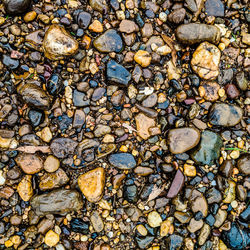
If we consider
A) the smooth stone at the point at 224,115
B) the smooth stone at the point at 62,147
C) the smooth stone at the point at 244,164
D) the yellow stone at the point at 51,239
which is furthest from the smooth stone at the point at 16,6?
the smooth stone at the point at 244,164

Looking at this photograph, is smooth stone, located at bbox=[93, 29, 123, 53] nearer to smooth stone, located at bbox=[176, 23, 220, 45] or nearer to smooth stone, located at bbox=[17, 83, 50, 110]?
smooth stone, located at bbox=[176, 23, 220, 45]

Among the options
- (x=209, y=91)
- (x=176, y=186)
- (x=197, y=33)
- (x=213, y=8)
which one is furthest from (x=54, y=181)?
(x=213, y=8)

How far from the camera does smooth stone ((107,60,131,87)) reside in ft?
10.5

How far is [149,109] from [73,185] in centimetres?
145

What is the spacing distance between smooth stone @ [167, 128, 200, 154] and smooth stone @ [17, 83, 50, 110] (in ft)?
5.61

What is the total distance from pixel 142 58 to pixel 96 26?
760mm

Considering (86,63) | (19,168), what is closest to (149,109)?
(86,63)

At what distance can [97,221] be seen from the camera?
10.5ft

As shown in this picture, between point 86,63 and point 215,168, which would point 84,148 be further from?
point 215,168

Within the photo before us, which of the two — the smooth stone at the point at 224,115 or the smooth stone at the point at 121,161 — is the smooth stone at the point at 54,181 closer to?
the smooth stone at the point at 121,161

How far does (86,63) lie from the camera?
324 centimetres

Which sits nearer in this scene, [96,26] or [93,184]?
[93,184]

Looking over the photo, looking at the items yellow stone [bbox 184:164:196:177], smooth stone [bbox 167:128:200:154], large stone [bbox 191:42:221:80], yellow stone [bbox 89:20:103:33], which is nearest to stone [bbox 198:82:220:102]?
large stone [bbox 191:42:221:80]

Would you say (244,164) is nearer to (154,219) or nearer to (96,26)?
(154,219)
